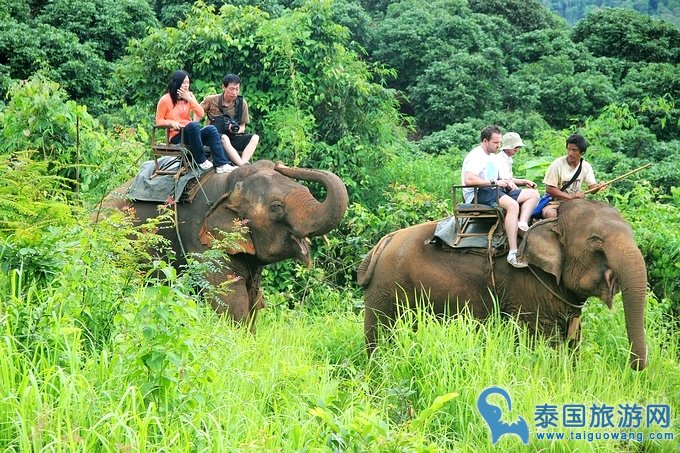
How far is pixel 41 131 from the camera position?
10406 millimetres

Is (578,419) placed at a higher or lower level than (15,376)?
lower

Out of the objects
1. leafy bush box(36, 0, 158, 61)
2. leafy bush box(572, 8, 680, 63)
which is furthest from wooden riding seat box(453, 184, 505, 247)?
leafy bush box(572, 8, 680, 63)

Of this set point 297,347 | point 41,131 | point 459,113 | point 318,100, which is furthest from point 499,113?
point 297,347

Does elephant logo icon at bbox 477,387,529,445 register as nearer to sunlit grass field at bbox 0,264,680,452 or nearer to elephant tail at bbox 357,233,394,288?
sunlit grass field at bbox 0,264,680,452

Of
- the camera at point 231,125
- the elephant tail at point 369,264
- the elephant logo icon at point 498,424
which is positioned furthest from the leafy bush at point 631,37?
the elephant logo icon at point 498,424

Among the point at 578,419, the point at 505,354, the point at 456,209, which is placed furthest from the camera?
the point at 456,209

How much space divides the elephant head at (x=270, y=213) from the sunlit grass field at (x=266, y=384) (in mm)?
844

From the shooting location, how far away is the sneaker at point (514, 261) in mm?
7773

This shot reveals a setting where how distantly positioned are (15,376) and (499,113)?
14295mm

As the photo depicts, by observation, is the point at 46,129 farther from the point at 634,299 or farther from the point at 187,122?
the point at 634,299

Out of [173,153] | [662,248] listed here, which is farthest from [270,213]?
[662,248]

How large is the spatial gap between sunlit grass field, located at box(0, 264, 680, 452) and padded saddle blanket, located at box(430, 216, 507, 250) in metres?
0.63

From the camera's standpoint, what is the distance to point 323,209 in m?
8.48

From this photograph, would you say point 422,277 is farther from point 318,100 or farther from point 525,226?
point 318,100
